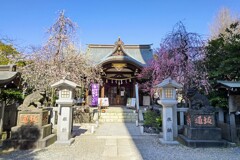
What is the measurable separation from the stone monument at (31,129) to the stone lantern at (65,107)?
0.42 m

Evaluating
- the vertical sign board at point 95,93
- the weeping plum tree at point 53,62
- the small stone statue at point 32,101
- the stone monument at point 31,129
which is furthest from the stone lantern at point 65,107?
the vertical sign board at point 95,93

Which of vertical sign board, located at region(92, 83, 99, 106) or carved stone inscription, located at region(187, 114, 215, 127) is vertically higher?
vertical sign board, located at region(92, 83, 99, 106)

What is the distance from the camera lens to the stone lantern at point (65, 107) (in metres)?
6.91

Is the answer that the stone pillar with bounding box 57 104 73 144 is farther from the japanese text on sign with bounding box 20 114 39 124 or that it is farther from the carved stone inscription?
the carved stone inscription

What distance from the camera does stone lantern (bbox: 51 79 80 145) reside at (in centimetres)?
691

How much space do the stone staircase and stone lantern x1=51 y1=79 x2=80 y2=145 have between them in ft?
20.7

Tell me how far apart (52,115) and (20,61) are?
6366 millimetres

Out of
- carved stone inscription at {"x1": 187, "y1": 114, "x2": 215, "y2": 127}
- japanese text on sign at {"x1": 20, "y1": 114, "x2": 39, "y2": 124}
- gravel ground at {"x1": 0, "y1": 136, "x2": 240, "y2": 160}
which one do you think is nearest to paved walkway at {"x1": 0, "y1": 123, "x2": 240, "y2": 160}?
gravel ground at {"x1": 0, "y1": 136, "x2": 240, "y2": 160}

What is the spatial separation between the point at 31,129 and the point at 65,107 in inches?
58.6

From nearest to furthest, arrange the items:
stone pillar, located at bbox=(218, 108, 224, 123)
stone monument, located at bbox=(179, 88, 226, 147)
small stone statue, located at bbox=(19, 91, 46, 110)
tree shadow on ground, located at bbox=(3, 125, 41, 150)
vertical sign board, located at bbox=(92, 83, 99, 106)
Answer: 1. tree shadow on ground, located at bbox=(3, 125, 41, 150)
2. stone monument, located at bbox=(179, 88, 226, 147)
3. small stone statue, located at bbox=(19, 91, 46, 110)
4. stone pillar, located at bbox=(218, 108, 224, 123)
5. vertical sign board, located at bbox=(92, 83, 99, 106)

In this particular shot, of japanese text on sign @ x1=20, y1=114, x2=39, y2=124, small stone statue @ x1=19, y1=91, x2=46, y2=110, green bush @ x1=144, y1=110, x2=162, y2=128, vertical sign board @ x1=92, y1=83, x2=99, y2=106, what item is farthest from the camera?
vertical sign board @ x1=92, y1=83, x2=99, y2=106

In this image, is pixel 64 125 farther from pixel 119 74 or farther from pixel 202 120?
pixel 119 74

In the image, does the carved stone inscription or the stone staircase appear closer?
the carved stone inscription

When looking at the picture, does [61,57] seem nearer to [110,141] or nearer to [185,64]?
[110,141]
